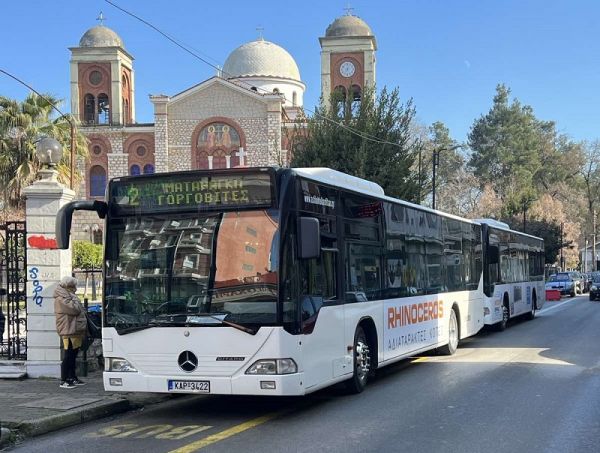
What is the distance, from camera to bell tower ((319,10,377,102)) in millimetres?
68938

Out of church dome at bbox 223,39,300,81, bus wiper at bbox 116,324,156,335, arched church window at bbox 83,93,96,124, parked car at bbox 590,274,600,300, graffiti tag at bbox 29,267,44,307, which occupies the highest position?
church dome at bbox 223,39,300,81

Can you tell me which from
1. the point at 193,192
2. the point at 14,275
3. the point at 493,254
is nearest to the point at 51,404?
the point at 14,275

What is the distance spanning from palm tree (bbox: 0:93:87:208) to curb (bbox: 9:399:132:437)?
23.7 metres

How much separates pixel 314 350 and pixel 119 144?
6168 cm

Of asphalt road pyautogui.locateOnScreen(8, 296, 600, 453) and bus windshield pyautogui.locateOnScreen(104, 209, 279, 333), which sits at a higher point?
bus windshield pyautogui.locateOnScreen(104, 209, 279, 333)

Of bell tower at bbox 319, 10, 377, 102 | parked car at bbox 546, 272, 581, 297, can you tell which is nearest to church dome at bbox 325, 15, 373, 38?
bell tower at bbox 319, 10, 377, 102

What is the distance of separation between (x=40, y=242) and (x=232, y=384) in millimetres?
4758

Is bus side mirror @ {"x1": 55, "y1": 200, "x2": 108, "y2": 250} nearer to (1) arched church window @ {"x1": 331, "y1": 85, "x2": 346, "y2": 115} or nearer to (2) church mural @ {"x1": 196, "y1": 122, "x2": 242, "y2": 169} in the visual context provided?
(1) arched church window @ {"x1": 331, "y1": 85, "x2": 346, "y2": 115}

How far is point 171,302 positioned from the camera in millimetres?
7836

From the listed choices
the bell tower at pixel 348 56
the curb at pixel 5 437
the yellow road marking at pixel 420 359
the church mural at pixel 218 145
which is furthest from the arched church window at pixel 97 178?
Answer: the curb at pixel 5 437

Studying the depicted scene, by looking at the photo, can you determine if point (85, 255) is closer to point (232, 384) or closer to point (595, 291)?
point (595, 291)

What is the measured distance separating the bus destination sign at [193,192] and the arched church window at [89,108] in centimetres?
6590

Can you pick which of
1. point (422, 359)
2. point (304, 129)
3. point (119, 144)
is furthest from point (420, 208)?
point (119, 144)

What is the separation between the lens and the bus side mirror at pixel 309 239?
25.3ft
